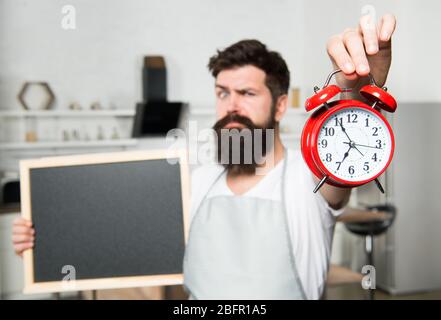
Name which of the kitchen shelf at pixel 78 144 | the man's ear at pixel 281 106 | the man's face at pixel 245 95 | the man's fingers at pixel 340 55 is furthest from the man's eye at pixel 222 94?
the man's fingers at pixel 340 55

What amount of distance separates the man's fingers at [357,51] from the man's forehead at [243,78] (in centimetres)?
29

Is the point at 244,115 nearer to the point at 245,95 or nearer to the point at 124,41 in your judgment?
the point at 245,95

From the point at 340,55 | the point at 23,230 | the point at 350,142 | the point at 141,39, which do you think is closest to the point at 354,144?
the point at 350,142

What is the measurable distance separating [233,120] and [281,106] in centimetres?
11

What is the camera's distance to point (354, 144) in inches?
28.8

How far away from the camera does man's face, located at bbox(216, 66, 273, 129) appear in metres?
1.02

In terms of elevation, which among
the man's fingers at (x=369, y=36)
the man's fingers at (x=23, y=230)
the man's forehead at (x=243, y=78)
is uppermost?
the man's fingers at (x=369, y=36)

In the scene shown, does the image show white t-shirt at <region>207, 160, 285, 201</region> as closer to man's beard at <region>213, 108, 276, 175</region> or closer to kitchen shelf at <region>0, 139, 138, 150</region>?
man's beard at <region>213, 108, 276, 175</region>

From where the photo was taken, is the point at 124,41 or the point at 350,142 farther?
the point at 124,41

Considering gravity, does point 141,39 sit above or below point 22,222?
above

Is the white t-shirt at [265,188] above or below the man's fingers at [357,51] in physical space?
below

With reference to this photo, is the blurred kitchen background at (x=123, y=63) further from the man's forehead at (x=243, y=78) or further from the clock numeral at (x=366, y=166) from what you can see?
the clock numeral at (x=366, y=166)

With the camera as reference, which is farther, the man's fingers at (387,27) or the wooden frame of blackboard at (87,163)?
the wooden frame of blackboard at (87,163)

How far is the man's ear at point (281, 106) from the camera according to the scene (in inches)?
41.4
